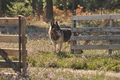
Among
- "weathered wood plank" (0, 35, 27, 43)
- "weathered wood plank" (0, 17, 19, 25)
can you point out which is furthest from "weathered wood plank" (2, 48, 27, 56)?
"weathered wood plank" (0, 17, 19, 25)

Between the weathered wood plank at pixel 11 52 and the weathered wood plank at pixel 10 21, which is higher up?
the weathered wood plank at pixel 10 21

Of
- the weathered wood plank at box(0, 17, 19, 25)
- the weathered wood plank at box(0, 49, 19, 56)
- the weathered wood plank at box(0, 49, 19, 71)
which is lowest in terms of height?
the weathered wood plank at box(0, 49, 19, 71)

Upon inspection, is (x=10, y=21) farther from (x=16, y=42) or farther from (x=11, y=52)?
(x=11, y=52)

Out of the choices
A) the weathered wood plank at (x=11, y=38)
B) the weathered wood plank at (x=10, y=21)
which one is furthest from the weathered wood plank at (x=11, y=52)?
the weathered wood plank at (x=10, y=21)

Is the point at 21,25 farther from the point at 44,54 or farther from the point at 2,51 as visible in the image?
the point at 44,54

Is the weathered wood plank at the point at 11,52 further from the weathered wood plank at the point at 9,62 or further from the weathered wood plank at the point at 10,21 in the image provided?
the weathered wood plank at the point at 10,21

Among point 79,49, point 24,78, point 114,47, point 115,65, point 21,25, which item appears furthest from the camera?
point 79,49

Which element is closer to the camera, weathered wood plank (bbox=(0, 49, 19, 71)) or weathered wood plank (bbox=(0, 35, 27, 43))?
weathered wood plank (bbox=(0, 35, 27, 43))

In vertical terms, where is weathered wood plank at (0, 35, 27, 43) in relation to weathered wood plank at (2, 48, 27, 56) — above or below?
above

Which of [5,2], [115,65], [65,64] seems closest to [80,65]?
[65,64]

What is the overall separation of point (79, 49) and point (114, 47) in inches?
59.3

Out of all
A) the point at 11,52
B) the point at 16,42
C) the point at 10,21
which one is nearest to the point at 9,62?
the point at 11,52

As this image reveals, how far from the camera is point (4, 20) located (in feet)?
19.4

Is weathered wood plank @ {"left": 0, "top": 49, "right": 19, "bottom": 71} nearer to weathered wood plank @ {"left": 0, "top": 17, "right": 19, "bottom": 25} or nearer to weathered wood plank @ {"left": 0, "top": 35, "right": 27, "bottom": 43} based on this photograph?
weathered wood plank @ {"left": 0, "top": 35, "right": 27, "bottom": 43}
